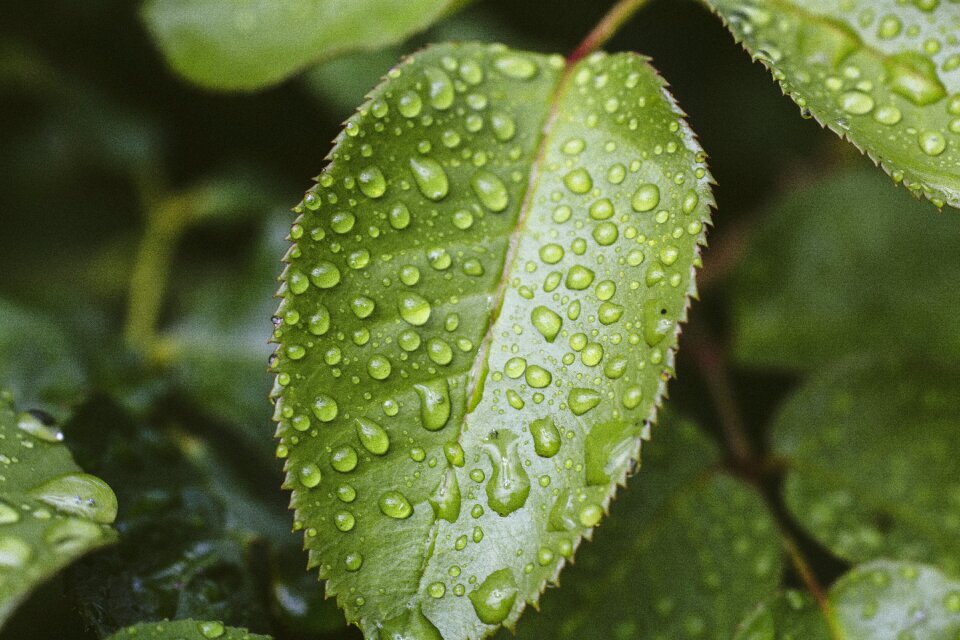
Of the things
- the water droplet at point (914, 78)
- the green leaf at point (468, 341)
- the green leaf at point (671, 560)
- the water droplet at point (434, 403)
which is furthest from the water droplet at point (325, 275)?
the water droplet at point (914, 78)

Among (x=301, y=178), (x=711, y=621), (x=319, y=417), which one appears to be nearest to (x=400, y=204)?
(x=319, y=417)

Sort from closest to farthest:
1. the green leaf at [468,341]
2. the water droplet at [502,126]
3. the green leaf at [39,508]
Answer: the green leaf at [39,508] → the green leaf at [468,341] → the water droplet at [502,126]

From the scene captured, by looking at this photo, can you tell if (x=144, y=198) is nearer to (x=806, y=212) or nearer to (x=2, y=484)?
(x=2, y=484)

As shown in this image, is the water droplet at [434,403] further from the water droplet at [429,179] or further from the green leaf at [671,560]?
the green leaf at [671,560]

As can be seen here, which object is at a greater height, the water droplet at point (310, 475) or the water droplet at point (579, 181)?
the water droplet at point (579, 181)

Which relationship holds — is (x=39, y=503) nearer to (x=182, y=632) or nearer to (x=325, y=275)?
(x=182, y=632)

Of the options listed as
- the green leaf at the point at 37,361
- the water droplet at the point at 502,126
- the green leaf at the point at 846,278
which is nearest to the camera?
the water droplet at the point at 502,126

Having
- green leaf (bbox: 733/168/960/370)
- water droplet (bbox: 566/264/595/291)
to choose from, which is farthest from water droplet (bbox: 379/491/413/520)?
green leaf (bbox: 733/168/960/370)
